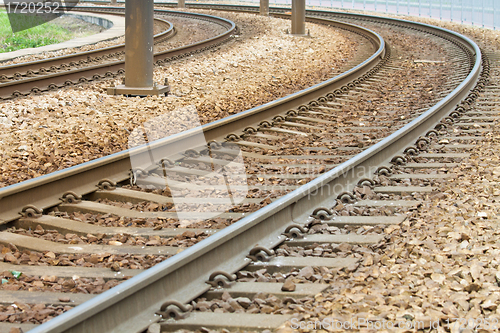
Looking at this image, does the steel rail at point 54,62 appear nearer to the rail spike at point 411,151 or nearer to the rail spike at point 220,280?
the rail spike at point 411,151

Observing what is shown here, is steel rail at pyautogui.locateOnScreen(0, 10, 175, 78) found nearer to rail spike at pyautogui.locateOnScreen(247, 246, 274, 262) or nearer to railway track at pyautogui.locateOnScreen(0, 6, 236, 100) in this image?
railway track at pyautogui.locateOnScreen(0, 6, 236, 100)

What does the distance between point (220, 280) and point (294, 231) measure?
0.82 meters

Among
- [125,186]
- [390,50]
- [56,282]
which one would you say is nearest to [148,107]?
[125,186]

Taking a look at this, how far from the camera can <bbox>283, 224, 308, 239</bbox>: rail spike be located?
3.90 meters

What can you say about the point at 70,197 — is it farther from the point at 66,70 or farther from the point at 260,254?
the point at 66,70

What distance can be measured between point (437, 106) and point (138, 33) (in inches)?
193

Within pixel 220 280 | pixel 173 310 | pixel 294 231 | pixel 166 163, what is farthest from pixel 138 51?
pixel 173 310

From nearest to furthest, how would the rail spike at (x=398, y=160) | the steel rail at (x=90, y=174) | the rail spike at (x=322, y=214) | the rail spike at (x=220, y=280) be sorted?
the rail spike at (x=220, y=280), the rail spike at (x=322, y=214), the steel rail at (x=90, y=174), the rail spike at (x=398, y=160)

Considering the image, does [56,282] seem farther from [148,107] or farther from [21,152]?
[148,107]

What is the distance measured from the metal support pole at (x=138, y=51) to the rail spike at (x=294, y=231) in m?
5.83

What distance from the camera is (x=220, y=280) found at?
3275 millimetres

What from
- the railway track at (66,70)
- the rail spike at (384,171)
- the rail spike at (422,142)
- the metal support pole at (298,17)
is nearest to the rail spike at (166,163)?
the rail spike at (384,171)

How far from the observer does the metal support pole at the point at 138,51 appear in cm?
930

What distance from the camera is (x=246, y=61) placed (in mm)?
13195
